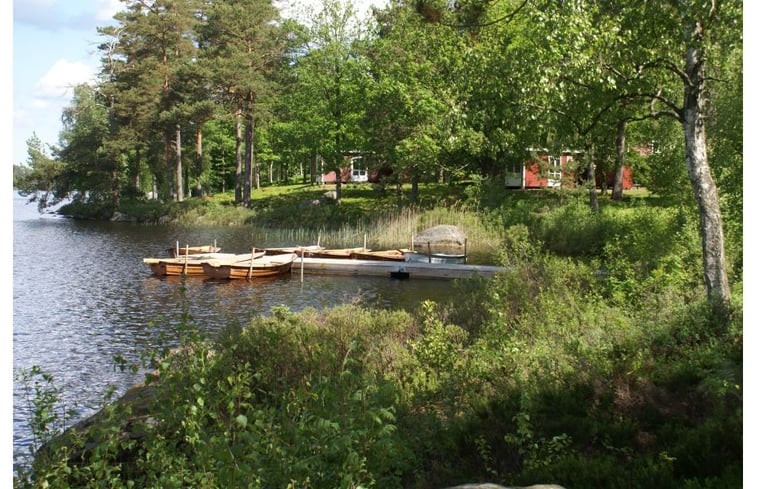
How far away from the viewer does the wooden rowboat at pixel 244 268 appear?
73.6ft

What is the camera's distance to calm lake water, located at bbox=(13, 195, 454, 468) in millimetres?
11328

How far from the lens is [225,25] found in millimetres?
42750

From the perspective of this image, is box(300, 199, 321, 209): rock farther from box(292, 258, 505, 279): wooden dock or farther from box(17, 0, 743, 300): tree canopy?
box(292, 258, 505, 279): wooden dock

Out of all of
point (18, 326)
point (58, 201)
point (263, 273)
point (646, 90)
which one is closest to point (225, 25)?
point (58, 201)

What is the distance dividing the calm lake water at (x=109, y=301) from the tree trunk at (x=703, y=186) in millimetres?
5531

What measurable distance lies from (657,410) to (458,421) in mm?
1781

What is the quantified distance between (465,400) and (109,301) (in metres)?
13.8

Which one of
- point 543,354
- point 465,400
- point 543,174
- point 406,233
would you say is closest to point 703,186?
point 543,354

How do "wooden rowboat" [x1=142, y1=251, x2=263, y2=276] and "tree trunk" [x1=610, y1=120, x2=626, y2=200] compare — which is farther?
"tree trunk" [x1=610, y1=120, x2=626, y2=200]

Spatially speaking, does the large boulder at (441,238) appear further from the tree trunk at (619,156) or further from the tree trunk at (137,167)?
the tree trunk at (137,167)

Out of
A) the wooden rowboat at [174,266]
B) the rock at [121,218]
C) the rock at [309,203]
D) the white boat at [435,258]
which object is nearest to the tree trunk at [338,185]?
the rock at [309,203]

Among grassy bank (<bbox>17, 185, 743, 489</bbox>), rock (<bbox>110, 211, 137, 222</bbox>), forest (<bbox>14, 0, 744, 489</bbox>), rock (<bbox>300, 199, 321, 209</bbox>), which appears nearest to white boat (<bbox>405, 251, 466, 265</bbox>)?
forest (<bbox>14, 0, 744, 489</bbox>)

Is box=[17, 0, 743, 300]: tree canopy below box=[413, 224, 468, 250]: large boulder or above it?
above

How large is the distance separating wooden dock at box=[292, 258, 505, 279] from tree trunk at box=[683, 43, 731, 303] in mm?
12437
